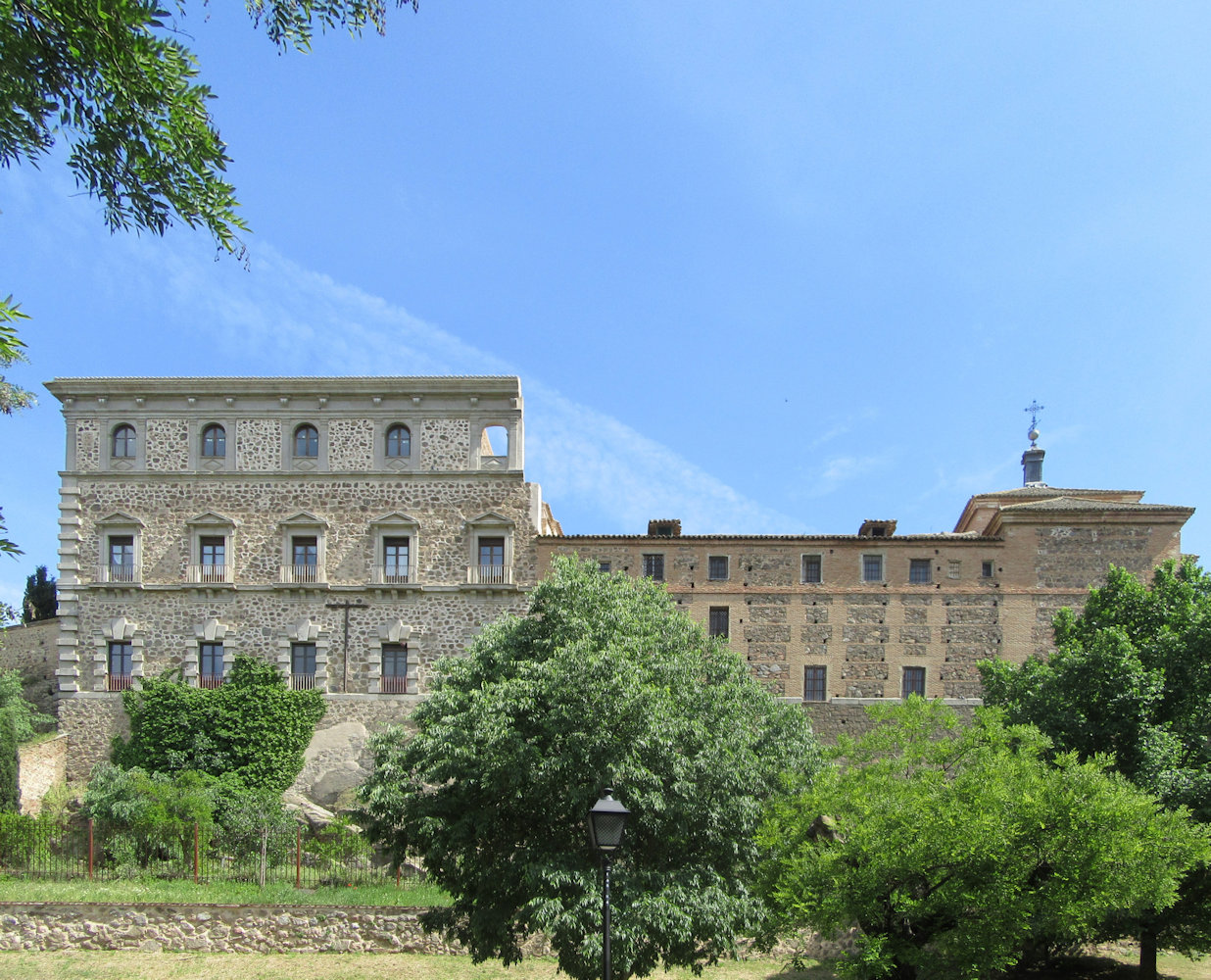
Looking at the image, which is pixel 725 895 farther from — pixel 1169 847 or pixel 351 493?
pixel 351 493

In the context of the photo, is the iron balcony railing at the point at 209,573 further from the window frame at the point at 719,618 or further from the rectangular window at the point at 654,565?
the window frame at the point at 719,618

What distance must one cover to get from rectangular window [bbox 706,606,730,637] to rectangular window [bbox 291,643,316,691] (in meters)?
12.9

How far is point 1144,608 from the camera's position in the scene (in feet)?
70.6

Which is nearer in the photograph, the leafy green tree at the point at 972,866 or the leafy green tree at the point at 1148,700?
the leafy green tree at the point at 972,866

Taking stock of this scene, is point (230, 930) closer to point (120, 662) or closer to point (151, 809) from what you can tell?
point (151, 809)

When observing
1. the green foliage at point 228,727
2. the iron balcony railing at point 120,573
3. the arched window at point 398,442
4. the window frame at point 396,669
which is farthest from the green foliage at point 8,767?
the arched window at point 398,442

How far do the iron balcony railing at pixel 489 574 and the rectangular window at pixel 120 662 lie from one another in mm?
11055

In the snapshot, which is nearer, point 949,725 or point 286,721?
point 949,725

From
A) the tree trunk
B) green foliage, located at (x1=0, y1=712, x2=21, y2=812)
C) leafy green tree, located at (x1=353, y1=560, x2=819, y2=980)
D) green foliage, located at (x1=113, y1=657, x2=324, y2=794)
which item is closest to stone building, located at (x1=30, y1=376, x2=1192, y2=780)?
green foliage, located at (x1=113, y1=657, x2=324, y2=794)

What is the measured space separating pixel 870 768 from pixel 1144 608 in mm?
10150

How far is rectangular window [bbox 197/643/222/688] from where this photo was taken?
102ft

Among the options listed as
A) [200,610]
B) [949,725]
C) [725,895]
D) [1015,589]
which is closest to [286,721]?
[200,610]

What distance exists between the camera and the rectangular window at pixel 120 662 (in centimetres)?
3111

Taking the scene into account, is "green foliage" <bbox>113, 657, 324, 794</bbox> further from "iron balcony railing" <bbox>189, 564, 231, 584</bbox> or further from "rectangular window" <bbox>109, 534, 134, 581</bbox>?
"rectangular window" <bbox>109, 534, 134, 581</bbox>
